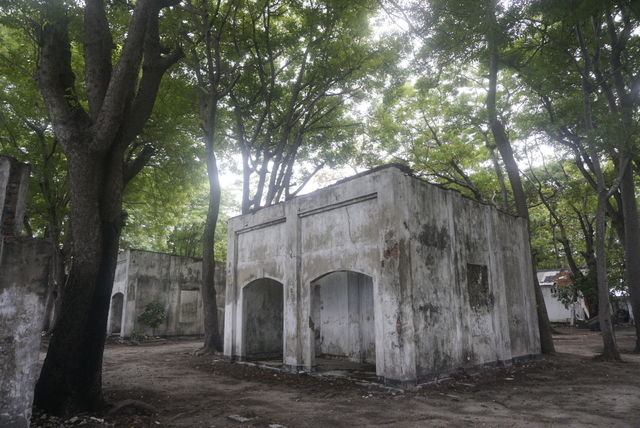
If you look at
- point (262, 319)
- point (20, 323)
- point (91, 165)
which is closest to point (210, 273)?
point (262, 319)

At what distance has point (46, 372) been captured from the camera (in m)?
5.67

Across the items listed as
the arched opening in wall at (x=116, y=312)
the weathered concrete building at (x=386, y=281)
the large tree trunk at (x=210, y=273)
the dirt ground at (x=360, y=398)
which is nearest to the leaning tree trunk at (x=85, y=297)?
the dirt ground at (x=360, y=398)

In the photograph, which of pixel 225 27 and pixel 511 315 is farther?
pixel 225 27

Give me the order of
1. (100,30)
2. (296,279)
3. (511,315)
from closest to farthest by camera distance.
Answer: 1. (100,30)
2. (296,279)
3. (511,315)

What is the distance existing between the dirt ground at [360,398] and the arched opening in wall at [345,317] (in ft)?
4.19

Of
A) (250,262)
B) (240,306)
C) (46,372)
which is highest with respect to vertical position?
(250,262)

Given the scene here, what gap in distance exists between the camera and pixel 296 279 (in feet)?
32.9

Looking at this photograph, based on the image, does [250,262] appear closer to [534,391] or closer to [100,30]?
[100,30]

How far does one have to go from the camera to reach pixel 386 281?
796 cm

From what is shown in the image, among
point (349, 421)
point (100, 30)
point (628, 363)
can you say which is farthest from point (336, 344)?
point (100, 30)

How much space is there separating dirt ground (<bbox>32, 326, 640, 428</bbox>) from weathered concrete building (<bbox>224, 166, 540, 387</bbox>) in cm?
74

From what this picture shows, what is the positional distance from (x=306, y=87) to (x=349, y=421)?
39.8ft

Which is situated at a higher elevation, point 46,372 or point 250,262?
point 250,262

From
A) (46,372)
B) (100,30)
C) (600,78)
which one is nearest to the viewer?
(46,372)
